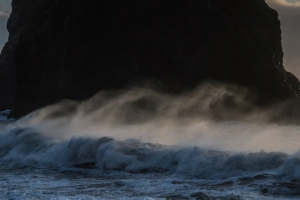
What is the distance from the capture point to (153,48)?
102ft

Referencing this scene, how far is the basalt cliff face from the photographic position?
A: 3122 centimetres

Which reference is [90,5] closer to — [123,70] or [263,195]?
[123,70]

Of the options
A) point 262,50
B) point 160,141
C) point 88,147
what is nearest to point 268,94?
point 262,50

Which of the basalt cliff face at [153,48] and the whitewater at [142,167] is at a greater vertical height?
the basalt cliff face at [153,48]

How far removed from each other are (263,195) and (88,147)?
24.7ft

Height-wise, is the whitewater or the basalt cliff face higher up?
the basalt cliff face

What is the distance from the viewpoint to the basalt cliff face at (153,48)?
31.2m

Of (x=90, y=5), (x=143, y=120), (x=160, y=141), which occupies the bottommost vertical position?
(x=160, y=141)

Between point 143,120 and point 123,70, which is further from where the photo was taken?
point 123,70

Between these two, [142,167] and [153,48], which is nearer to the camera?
[142,167]

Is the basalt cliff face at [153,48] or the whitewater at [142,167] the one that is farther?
the basalt cliff face at [153,48]

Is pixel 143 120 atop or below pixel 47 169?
atop

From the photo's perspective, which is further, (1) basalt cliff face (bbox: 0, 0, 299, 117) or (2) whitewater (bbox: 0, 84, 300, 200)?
(1) basalt cliff face (bbox: 0, 0, 299, 117)

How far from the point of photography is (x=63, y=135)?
67.2 feet
